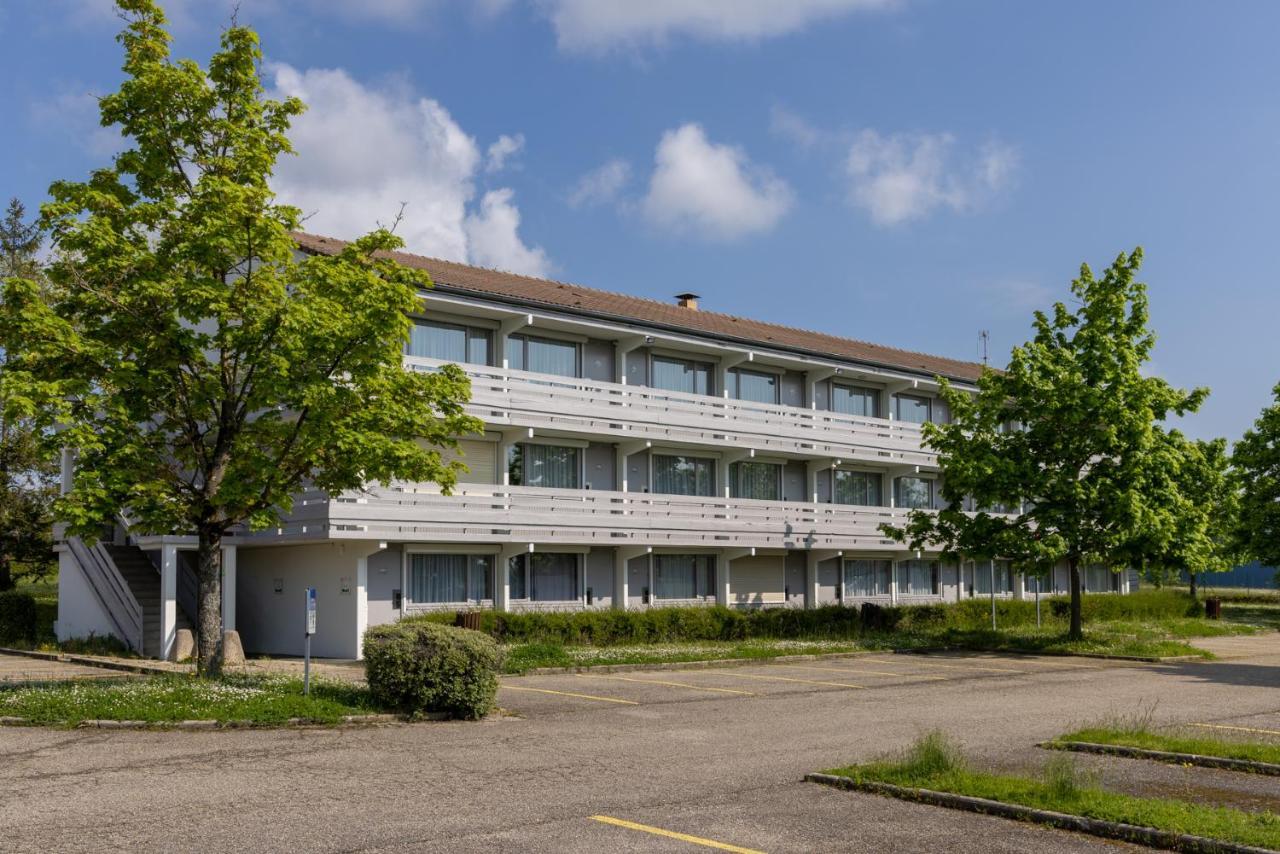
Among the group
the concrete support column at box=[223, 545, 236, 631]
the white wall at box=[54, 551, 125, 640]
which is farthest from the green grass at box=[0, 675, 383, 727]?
the white wall at box=[54, 551, 125, 640]

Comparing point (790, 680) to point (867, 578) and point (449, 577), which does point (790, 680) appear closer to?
point (449, 577)

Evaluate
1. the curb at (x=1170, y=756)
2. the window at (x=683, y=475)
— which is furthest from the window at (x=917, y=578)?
the curb at (x=1170, y=756)

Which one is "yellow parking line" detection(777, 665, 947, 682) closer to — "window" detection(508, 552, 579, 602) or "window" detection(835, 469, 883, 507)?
"window" detection(508, 552, 579, 602)

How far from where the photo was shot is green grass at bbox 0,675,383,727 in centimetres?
1603

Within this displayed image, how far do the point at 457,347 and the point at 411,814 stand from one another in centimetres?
2172

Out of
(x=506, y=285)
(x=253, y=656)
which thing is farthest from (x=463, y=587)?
(x=506, y=285)

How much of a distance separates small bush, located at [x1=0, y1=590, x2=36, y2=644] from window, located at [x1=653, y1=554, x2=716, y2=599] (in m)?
18.1

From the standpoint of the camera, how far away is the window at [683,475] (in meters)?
37.0

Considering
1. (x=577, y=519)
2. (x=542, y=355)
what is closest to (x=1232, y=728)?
(x=577, y=519)

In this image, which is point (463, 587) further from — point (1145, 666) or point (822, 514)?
point (1145, 666)

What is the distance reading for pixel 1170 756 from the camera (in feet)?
44.2

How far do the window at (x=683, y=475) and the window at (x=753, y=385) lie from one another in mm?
2721

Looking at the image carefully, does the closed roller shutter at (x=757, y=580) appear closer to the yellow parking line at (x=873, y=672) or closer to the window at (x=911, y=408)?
the window at (x=911, y=408)

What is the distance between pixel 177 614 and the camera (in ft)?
99.3
